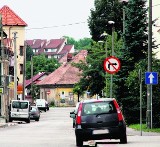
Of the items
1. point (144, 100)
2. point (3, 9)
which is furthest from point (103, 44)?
point (3, 9)

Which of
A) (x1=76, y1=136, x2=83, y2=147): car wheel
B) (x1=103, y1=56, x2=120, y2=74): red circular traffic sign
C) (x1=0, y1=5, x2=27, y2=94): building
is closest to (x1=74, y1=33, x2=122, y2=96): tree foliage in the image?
(x1=103, y1=56, x2=120, y2=74): red circular traffic sign

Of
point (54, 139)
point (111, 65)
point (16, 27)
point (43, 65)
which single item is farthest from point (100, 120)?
point (43, 65)

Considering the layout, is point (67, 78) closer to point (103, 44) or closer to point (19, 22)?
point (19, 22)

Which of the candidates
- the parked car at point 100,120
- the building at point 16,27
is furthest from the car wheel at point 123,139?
the building at point 16,27

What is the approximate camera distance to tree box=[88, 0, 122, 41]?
79.1m

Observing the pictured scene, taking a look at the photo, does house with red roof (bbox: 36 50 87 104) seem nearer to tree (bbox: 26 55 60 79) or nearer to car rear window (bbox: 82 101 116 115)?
tree (bbox: 26 55 60 79)

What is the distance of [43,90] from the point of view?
132m

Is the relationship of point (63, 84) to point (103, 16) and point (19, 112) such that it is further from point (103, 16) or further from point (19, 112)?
point (19, 112)

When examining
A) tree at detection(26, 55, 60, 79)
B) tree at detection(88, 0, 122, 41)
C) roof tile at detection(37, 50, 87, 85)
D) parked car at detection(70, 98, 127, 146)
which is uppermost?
tree at detection(88, 0, 122, 41)

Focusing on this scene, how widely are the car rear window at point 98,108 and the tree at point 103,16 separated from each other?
56347 mm

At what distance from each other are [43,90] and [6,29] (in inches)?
997

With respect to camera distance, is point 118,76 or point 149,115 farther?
point 118,76

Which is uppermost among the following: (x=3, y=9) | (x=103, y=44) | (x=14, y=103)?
(x=3, y=9)

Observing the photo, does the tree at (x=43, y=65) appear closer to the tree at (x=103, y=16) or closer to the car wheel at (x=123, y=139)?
the tree at (x=103, y=16)
